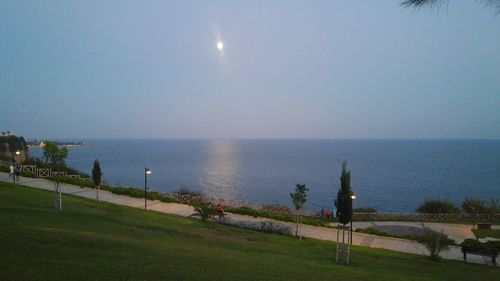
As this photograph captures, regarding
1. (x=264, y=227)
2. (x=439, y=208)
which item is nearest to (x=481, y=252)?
(x=264, y=227)

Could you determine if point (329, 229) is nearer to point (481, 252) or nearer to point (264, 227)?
point (264, 227)

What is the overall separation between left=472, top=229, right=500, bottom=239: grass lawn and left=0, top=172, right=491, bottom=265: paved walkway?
404 millimetres

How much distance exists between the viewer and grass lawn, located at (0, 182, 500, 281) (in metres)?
7.60

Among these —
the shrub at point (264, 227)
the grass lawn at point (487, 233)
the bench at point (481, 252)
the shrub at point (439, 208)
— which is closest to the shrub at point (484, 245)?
the bench at point (481, 252)

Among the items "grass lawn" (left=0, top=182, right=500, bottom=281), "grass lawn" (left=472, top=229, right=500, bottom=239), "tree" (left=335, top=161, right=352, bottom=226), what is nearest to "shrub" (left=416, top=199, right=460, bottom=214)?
"grass lawn" (left=472, top=229, right=500, bottom=239)

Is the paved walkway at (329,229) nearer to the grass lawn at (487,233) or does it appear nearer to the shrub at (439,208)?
the grass lawn at (487,233)

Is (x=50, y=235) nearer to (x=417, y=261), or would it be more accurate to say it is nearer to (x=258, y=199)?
(x=417, y=261)

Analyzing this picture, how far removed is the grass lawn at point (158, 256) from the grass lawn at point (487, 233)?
29.7 feet

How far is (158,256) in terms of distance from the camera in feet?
31.2

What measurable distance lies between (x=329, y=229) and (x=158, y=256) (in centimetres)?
1569

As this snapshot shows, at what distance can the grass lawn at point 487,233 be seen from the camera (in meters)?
23.5

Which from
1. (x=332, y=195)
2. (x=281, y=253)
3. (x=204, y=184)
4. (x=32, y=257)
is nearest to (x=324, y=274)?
(x=281, y=253)

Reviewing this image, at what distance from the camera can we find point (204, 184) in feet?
258

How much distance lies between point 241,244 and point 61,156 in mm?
16118
